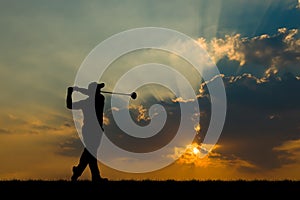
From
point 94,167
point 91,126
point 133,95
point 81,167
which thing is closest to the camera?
point 91,126

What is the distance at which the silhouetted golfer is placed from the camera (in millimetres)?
18906

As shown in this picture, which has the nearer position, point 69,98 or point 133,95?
point 69,98

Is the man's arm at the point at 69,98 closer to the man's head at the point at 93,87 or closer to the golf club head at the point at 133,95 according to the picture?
the man's head at the point at 93,87

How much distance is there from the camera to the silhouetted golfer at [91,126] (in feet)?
62.0

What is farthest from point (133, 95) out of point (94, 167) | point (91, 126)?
point (94, 167)

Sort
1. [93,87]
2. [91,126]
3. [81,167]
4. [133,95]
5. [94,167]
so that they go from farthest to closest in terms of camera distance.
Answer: [133,95]
[93,87]
[81,167]
[94,167]
[91,126]
